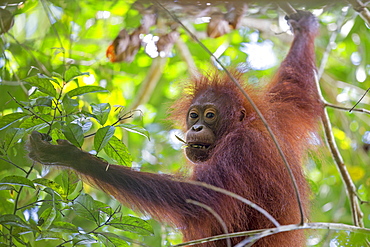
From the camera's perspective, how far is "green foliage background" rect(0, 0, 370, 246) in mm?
3420

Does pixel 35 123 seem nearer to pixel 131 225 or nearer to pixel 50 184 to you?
pixel 50 184

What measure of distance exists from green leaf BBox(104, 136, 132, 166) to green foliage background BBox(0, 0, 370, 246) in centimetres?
1

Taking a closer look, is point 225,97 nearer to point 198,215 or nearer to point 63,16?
point 198,215

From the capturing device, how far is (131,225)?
337 cm

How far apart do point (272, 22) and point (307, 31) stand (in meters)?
2.31

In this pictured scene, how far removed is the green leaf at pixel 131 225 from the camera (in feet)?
11.0

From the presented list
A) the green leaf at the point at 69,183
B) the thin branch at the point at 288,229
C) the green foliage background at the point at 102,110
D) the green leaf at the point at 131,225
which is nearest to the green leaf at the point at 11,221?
the green foliage background at the point at 102,110

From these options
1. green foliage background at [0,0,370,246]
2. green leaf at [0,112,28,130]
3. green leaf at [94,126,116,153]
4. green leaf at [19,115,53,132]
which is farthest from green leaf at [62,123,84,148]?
green leaf at [0,112,28,130]

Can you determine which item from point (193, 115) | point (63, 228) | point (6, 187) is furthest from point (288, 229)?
point (193, 115)

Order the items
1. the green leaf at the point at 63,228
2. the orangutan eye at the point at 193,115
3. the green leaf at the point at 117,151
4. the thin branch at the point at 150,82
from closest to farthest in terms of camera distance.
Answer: the green leaf at the point at 63,228, the green leaf at the point at 117,151, the orangutan eye at the point at 193,115, the thin branch at the point at 150,82

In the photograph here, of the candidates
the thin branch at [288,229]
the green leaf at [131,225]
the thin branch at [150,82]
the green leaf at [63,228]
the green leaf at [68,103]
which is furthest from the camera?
the thin branch at [150,82]

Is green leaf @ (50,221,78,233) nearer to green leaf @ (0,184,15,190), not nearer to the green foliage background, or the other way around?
the green foliage background

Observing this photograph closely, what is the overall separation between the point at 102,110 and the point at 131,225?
967 mm

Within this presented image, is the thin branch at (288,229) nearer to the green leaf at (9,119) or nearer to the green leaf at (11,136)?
the green leaf at (11,136)
